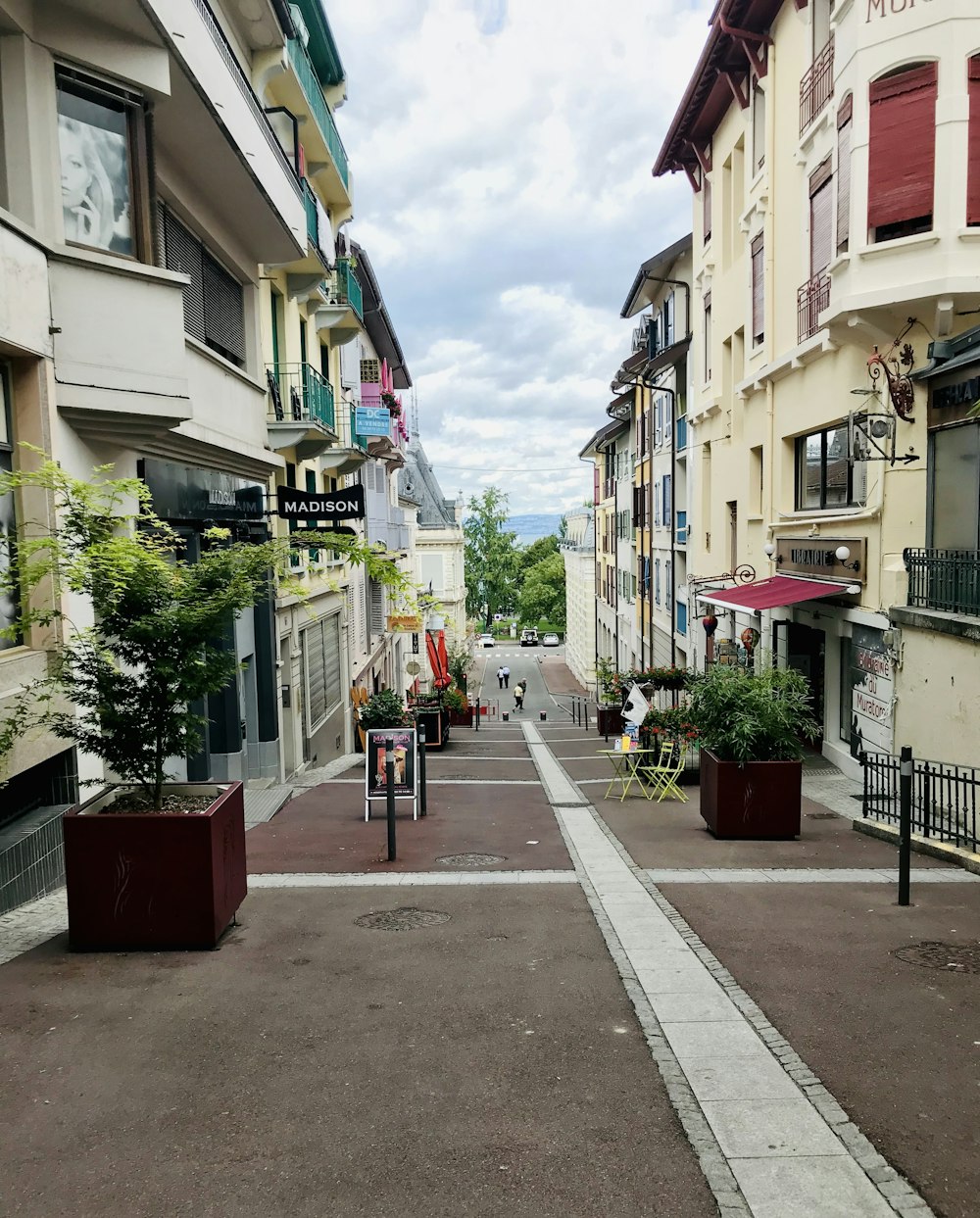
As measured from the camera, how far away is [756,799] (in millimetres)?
11461

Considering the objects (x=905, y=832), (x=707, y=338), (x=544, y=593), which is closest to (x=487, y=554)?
(x=544, y=593)

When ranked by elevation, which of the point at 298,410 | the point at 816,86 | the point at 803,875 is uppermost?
the point at 816,86

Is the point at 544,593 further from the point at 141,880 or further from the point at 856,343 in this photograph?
the point at 141,880

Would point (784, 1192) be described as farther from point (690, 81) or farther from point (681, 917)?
point (690, 81)

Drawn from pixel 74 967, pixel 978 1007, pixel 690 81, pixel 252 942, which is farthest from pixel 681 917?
pixel 690 81

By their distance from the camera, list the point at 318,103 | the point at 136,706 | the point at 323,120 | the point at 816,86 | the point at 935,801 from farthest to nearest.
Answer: the point at 323,120, the point at 318,103, the point at 816,86, the point at 935,801, the point at 136,706

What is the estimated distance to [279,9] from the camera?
16.5 meters

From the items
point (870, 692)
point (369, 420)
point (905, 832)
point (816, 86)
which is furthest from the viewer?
point (369, 420)

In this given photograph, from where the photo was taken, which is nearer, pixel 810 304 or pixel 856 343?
pixel 856 343

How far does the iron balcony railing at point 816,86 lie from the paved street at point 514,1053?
533 inches

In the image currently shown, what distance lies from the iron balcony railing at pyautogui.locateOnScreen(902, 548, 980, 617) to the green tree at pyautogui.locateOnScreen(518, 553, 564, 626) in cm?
9930

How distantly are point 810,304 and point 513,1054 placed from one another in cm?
1615

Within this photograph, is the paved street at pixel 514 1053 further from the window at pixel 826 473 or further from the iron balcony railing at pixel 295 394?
the iron balcony railing at pixel 295 394

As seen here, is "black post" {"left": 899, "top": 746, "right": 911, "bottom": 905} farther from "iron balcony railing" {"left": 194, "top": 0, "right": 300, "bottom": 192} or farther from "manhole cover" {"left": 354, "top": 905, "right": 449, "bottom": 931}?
"iron balcony railing" {"left": 194, "top": 0, "right": 300, "bottom": 192}
